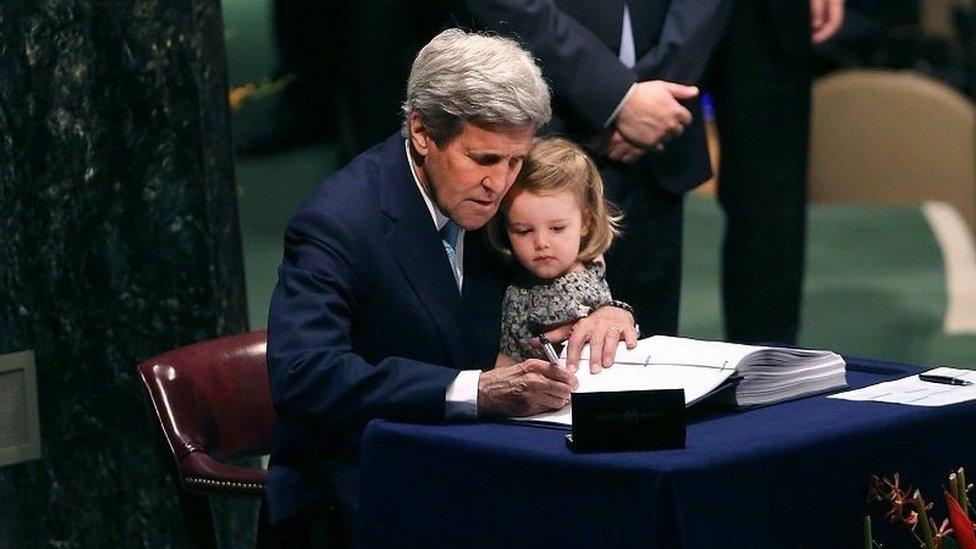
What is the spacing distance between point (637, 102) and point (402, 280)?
1.00 meters

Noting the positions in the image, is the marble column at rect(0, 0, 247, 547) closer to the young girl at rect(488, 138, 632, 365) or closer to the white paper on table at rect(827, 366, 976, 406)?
the young girl at rect(488, 138, 632, 365)

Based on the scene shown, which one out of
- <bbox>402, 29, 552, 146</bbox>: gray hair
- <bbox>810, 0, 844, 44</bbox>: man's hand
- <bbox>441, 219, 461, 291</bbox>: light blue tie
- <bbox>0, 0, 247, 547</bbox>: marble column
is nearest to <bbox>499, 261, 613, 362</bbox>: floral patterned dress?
<bbox>441, 219, 461, 291</bbox>: light blue tie

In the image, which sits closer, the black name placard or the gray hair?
the black name placard

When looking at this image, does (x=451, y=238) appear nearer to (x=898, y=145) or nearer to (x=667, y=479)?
(x=667, y=479)

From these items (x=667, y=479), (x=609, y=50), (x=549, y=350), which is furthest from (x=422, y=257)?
(x=609, y=50)

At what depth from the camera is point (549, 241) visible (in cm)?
301

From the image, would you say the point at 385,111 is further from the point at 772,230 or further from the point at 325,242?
the point at 325,242

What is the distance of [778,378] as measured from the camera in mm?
2748

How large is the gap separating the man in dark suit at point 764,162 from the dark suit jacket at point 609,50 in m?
0.52

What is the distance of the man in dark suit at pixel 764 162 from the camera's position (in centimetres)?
461

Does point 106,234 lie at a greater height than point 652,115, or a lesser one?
lesser

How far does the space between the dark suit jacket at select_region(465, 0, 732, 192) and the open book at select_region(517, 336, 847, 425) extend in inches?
37.1

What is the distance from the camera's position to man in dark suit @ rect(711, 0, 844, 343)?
4605 millimetres

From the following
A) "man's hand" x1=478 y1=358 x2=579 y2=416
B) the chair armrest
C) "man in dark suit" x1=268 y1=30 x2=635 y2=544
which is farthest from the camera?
the chair armrest
